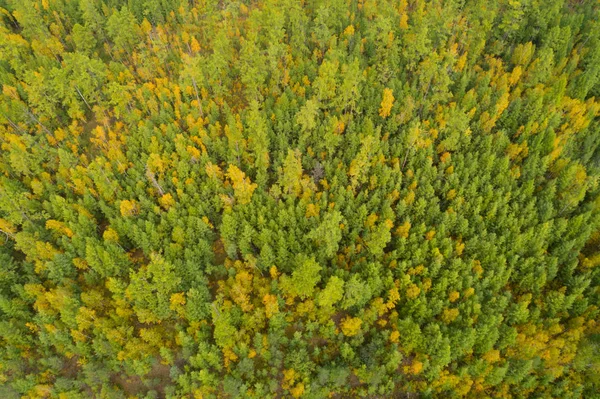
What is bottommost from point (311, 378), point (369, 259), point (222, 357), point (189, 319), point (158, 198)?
point (311, 378)

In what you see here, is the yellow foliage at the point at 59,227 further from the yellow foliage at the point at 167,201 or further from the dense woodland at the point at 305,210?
the yellow foliage at the point at 167,201

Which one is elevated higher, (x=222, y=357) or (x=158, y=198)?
(x=158, y=198)

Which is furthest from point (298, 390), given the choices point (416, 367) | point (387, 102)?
point (387, 102)

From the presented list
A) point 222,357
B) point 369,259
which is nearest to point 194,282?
point 222,357

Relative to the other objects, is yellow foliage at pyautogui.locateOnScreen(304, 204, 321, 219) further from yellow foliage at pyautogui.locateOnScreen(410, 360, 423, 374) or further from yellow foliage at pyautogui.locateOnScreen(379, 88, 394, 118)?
yellow foliage at pyautogui.locateOnScreen(410, 360, 423, 374)

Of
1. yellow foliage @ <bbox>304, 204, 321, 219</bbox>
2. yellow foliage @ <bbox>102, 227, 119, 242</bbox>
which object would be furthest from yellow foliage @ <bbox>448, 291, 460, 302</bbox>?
yellow foliage @ <bbox>102, 227, 119, 242</bbox>

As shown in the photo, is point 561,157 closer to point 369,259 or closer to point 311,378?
point 369,259

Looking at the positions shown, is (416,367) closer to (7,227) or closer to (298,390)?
(298,390)
